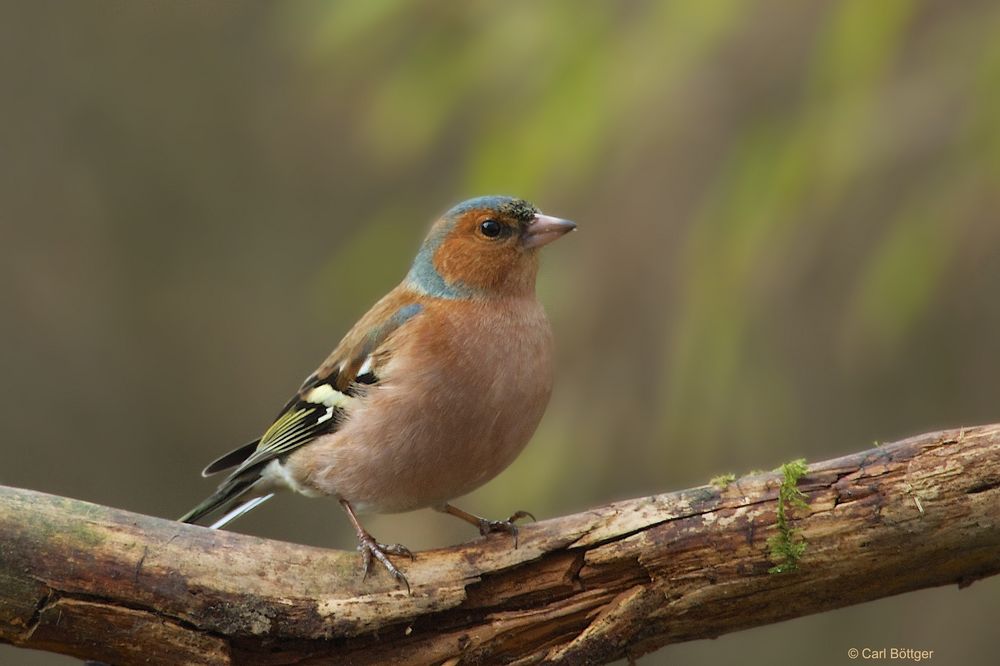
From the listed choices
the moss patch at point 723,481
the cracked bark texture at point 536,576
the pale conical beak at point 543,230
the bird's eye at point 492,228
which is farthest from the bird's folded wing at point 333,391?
the moss patch at point 723,481

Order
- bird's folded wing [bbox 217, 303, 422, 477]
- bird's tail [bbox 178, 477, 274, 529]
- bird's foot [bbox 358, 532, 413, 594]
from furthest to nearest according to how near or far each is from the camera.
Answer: bird's tail [bbox 178, 477, 274, 529] < bird's folded wing [bbox 217, 303, 422, 477] < bird's foot [bbox 358, 532, 413, 594]

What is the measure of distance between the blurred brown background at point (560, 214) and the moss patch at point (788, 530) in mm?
1329

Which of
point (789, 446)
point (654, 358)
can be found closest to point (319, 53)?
point (654, 358)

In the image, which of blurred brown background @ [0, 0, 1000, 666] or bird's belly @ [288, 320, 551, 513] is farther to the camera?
blurred brown background @ [0, 0, 1000, 666]

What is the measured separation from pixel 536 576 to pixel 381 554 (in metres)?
0.54

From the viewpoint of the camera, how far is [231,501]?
503 centimetres

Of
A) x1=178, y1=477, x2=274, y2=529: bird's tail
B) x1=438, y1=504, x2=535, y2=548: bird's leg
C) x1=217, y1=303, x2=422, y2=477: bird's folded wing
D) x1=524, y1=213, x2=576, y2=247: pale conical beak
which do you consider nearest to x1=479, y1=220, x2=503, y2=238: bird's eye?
x1=524, y1=213, x2=576, y2=247: pale conical beak

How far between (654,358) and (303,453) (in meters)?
2.19

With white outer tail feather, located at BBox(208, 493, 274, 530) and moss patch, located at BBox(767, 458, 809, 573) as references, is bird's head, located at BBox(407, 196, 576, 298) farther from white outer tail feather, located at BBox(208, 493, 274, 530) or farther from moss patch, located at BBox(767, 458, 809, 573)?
moss patch, located at BBox(767, 458, 809, 573)

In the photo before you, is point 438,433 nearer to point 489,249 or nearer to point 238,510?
point 489,249

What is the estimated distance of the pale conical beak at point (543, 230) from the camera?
A: 4895mm

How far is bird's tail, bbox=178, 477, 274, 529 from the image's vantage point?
4.82m

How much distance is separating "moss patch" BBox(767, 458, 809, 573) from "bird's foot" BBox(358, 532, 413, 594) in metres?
1.17

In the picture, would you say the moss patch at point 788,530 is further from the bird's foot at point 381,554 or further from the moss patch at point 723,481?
the bird's foot at point 381,554
